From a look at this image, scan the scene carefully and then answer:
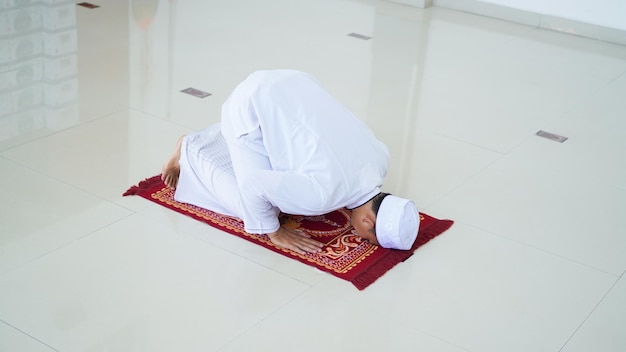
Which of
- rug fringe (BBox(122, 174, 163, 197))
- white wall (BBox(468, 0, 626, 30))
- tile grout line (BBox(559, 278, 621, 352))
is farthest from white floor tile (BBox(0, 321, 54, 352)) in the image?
white wall (BBox(468, 0, 626, 30))

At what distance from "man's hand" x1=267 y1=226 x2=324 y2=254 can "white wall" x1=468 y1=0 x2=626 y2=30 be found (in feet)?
12.4

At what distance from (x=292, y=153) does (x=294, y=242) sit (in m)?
0.33

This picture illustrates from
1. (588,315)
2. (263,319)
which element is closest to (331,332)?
(263,319)

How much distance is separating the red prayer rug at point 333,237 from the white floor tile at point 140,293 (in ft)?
0.49

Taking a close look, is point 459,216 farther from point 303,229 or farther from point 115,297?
point 115,297

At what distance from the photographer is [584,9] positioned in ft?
20.0

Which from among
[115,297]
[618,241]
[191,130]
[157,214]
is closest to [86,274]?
[115,297]

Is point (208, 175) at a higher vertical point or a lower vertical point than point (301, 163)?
lower

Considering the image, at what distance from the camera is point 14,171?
3500mm

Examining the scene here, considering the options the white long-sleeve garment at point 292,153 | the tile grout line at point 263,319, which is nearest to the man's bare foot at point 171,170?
the white long-sleeve garment at point 292,153

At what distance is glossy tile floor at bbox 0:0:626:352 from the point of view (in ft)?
8.89

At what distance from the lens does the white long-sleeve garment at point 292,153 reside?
2926 millimetres

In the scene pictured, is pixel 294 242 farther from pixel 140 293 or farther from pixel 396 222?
pixel 140 293

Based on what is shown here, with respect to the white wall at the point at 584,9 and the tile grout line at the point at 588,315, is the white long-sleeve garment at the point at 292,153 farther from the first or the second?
the white wall at the point at 584,9
